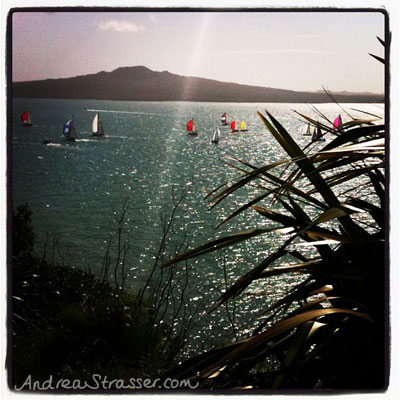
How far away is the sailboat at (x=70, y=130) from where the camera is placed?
1.95 metres

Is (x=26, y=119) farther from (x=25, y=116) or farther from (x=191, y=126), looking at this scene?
(x=191, y=126)

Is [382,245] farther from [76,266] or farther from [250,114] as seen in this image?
[76,266]

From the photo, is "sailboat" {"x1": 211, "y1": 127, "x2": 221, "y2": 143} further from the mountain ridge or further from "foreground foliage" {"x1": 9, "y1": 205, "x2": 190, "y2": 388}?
"foreground foliage" {"x1": 9, "y1": 205, "x2": 190, "y2": 388}

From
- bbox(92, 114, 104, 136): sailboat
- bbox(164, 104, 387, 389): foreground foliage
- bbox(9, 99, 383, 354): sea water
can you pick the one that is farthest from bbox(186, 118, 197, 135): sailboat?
bbox(164, 104, 387, 389): foreground foliage

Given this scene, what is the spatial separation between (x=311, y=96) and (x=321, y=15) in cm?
33

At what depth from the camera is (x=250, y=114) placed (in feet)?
6.79

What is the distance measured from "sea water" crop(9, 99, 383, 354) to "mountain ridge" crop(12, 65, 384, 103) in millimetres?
35

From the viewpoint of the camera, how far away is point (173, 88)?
1920 mm

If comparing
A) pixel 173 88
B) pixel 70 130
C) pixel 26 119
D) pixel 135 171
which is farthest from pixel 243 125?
pixel 26 119

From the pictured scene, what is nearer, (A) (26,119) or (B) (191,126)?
(A) (26,119)

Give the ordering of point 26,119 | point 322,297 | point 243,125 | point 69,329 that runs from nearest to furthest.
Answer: point 322,297, point 26,119, point 69,329, point 243,125

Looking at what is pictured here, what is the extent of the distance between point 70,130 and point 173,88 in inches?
16.2

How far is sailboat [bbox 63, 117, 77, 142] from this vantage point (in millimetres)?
1948
